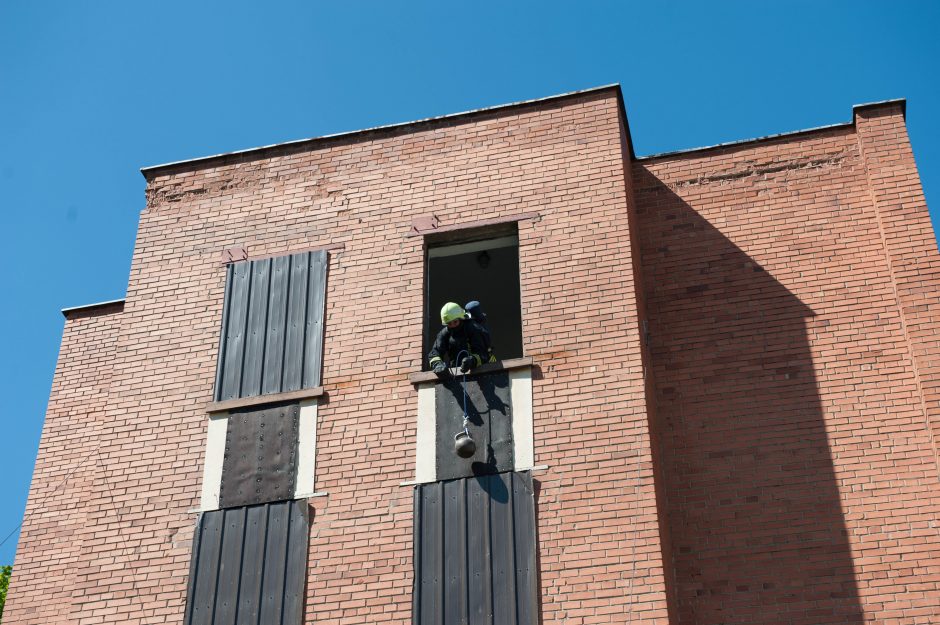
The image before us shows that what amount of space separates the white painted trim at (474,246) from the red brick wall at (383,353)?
1.05 feet

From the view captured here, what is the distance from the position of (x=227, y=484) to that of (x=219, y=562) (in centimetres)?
82

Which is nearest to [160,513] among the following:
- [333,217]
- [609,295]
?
[333,217]

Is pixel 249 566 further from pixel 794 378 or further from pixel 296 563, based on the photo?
pixel 794 378

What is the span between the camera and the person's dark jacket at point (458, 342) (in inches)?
493

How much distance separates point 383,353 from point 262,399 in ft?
4.36

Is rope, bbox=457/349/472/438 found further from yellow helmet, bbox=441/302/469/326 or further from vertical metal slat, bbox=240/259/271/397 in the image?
vertical metal slat, bbox=240/259/271/397

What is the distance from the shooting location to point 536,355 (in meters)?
12.2

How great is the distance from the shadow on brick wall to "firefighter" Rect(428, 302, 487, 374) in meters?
1.99

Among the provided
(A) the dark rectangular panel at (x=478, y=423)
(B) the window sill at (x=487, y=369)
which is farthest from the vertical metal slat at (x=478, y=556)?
(B) the window sill at (x=487, y=369)

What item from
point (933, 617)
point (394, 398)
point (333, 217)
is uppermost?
point (333, 217)

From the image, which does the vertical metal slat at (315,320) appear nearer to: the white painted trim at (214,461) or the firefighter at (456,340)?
the white painted trim at (214,461)

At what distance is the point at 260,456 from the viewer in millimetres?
12281

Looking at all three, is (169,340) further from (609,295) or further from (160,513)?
(609,295)

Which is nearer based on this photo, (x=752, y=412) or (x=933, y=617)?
(x=933, y=617)
